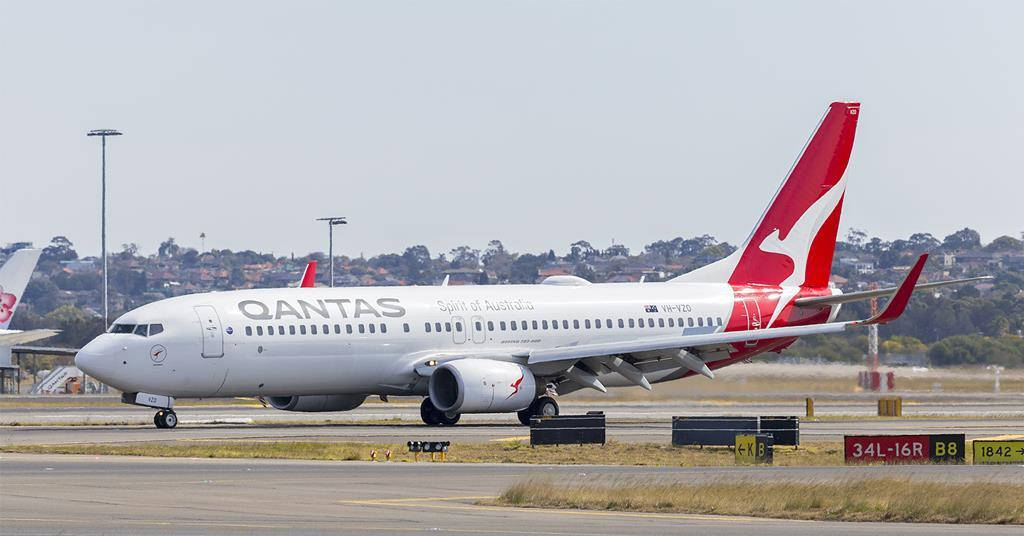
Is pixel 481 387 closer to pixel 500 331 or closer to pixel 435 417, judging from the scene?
pixel 435 417

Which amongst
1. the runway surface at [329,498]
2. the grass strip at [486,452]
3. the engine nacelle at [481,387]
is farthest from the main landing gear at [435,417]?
the runway surface at [329,498]

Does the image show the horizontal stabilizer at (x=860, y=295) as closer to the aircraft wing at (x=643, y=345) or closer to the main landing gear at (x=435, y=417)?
the aircraft wing at (x=643, y=345)

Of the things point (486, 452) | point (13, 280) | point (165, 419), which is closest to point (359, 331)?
point (165, 419)

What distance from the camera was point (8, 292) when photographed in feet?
257

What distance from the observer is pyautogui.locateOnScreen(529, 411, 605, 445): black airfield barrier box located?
141 feet

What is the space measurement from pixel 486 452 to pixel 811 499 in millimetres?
14412

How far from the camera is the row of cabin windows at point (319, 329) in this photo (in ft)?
169

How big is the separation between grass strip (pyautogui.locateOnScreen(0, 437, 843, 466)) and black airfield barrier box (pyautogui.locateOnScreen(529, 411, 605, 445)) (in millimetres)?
382

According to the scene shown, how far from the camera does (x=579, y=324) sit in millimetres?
56812

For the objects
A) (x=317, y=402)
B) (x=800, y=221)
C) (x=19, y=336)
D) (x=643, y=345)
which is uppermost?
(x=800, y=221)

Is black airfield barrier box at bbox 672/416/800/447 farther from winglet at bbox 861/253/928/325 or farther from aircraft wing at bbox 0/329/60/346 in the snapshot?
aircraft wing at bbox 0/329/60/346

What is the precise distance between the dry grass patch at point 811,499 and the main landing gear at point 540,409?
2347 cm

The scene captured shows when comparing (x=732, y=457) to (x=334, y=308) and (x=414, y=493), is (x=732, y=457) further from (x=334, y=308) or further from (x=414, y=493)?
(x=334, y=308)

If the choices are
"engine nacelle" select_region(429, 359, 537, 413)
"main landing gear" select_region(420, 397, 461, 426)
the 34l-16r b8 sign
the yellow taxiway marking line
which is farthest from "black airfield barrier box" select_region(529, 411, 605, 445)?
the yellow taxiway marking line
